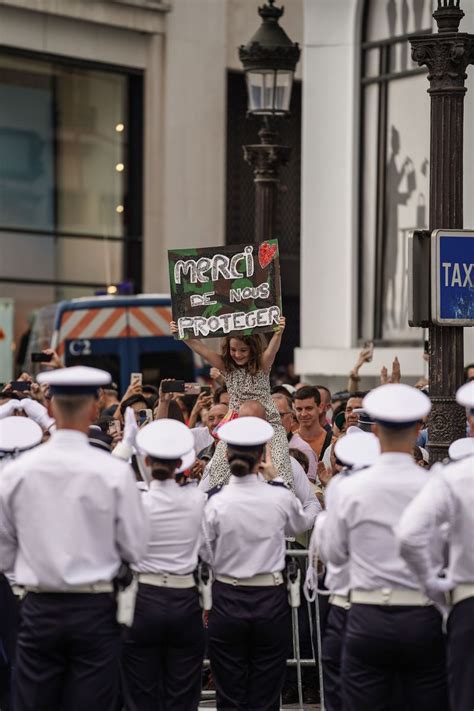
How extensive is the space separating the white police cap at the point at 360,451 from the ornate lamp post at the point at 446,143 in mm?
2164

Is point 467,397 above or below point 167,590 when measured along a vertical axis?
above

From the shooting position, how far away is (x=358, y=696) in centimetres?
746

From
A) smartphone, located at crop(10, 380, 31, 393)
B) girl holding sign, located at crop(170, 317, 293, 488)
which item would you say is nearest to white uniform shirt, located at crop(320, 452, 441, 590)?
girl holding sign, located at crop(170, 317, 293, 488)

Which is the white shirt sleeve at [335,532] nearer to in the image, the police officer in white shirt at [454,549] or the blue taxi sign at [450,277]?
the police officer in white shirt at [454,549]

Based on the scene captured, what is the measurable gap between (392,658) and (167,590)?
1.50m

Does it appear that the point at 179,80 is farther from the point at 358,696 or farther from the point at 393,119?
the point at 358,696

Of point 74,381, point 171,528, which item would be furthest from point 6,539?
point 171,528

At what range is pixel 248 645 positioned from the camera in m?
8.99

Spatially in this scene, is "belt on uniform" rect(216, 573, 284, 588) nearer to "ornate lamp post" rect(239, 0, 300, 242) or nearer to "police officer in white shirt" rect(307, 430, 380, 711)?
"police officer in white shirt" rect(307, 430, 380, 711)

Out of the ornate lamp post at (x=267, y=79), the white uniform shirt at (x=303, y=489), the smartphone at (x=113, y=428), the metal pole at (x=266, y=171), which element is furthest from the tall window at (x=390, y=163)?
the white uniform shirt at (x=303, y=489)

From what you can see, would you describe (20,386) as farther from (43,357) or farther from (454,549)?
(454,549)

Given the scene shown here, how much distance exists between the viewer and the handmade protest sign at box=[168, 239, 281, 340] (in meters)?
11.3

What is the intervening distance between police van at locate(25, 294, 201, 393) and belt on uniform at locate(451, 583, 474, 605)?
44.7 feet

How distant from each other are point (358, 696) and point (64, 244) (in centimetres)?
2143
